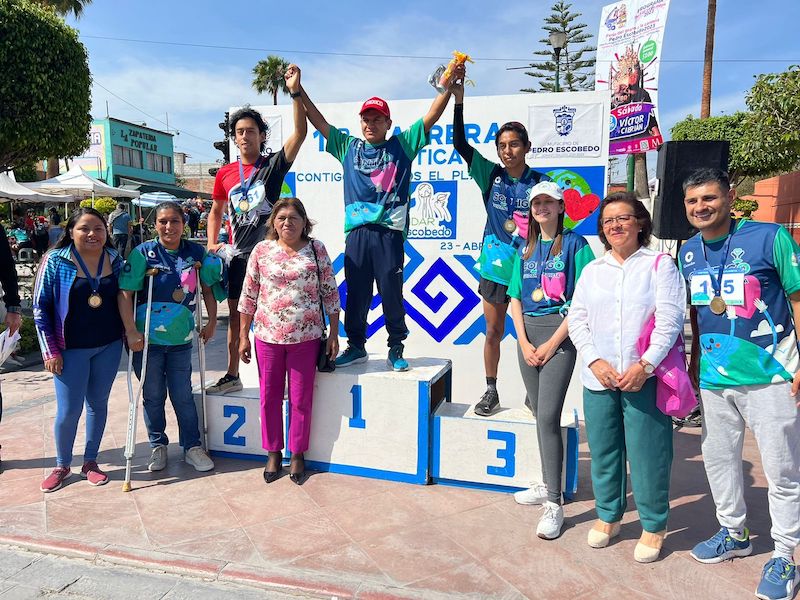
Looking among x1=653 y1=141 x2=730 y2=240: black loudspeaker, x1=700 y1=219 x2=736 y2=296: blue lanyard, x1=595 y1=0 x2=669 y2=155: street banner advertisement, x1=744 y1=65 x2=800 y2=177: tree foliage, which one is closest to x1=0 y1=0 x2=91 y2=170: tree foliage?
x1=653 y1=141 x2=730 y2=240: black loudspeaker

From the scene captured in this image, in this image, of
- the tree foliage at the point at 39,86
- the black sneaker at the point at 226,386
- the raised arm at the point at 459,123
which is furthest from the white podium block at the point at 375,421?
the tree foliage at the point at 39,86

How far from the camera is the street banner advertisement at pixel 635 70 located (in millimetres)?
9703

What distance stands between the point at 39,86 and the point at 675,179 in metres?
8.35

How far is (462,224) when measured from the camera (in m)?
5.38

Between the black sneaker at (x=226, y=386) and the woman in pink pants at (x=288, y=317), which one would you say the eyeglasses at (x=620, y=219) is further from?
the black sneaker at (x=226, y=386)

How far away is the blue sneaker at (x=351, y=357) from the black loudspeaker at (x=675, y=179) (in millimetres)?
2894

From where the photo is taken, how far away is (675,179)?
4949 millimetres

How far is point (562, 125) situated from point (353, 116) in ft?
6.40

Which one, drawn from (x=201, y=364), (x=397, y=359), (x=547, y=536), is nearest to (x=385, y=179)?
(x=397, y=359)

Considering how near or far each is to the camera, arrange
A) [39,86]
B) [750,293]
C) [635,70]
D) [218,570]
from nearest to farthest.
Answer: [750,293], [218,570], [39,86], [635,70]

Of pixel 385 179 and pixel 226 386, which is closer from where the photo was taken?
pixel 385 179

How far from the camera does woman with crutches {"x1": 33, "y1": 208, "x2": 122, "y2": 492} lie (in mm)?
3285

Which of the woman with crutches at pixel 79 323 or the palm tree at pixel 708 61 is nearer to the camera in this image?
the woman with crutches at pixel 79 323

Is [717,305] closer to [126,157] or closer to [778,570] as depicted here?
[778,570]
